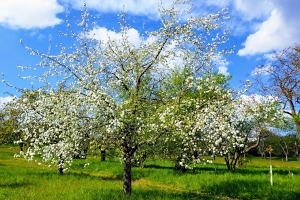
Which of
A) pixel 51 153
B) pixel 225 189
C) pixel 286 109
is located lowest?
pixel 225 189

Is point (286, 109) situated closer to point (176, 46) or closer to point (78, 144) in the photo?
point (176, 46)

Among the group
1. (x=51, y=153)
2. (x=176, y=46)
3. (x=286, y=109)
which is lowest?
(x=51, y=153)

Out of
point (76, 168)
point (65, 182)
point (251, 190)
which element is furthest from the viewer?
point (76, 168)

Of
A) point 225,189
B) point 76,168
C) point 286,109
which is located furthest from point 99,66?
point 76,168

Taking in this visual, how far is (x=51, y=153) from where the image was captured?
51.4 ft

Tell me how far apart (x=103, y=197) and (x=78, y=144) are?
3721mm

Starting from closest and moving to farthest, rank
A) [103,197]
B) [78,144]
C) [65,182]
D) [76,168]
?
[78,144] < [103,197] < [65,182] < [76,168]

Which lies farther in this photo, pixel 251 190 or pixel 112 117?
pixel 251 190

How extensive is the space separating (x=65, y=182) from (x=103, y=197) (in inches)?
336

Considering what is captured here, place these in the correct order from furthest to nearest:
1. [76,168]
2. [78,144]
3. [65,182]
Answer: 1. [76,168]
2. [65,182]
3. [78,144]

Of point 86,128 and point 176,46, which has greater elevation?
point 176,46

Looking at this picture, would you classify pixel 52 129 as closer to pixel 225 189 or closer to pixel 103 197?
pixel 103 197

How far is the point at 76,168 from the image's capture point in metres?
42.5

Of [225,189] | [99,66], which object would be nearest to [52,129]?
[99,66]
